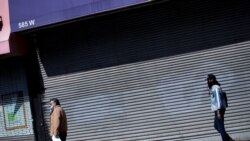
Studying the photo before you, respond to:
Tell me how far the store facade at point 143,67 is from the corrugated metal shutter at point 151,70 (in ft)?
0.08

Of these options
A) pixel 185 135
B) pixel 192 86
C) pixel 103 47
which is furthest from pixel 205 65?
pixel 103 47

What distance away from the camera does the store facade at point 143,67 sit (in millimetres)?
12664

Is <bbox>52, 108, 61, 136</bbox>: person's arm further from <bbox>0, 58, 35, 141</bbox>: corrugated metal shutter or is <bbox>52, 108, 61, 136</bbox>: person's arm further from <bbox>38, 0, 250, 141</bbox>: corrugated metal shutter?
<bbox>0, 58, 35, 141</bbox>: corrugated metal shutter

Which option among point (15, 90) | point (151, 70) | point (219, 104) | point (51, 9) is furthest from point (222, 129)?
point (15, 90)

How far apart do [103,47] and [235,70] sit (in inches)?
132

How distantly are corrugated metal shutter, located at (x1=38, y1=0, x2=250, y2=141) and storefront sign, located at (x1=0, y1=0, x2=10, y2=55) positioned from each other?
94 centimetres

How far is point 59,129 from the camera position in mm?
11773

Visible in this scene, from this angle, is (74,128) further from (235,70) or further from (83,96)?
(235,70)

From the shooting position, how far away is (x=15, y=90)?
15.3 m

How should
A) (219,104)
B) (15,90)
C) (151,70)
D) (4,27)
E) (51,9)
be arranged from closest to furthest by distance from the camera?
(219,104), (151,70), (51,9), (4,27), (15,90)

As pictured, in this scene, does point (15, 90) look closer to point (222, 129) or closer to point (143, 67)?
point (143, 67)

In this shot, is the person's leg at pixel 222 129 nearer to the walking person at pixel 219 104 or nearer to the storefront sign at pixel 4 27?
the walking person at pixel 219 104

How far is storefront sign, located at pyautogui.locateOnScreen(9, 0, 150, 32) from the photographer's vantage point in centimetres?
1303

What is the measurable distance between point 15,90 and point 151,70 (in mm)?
4107
